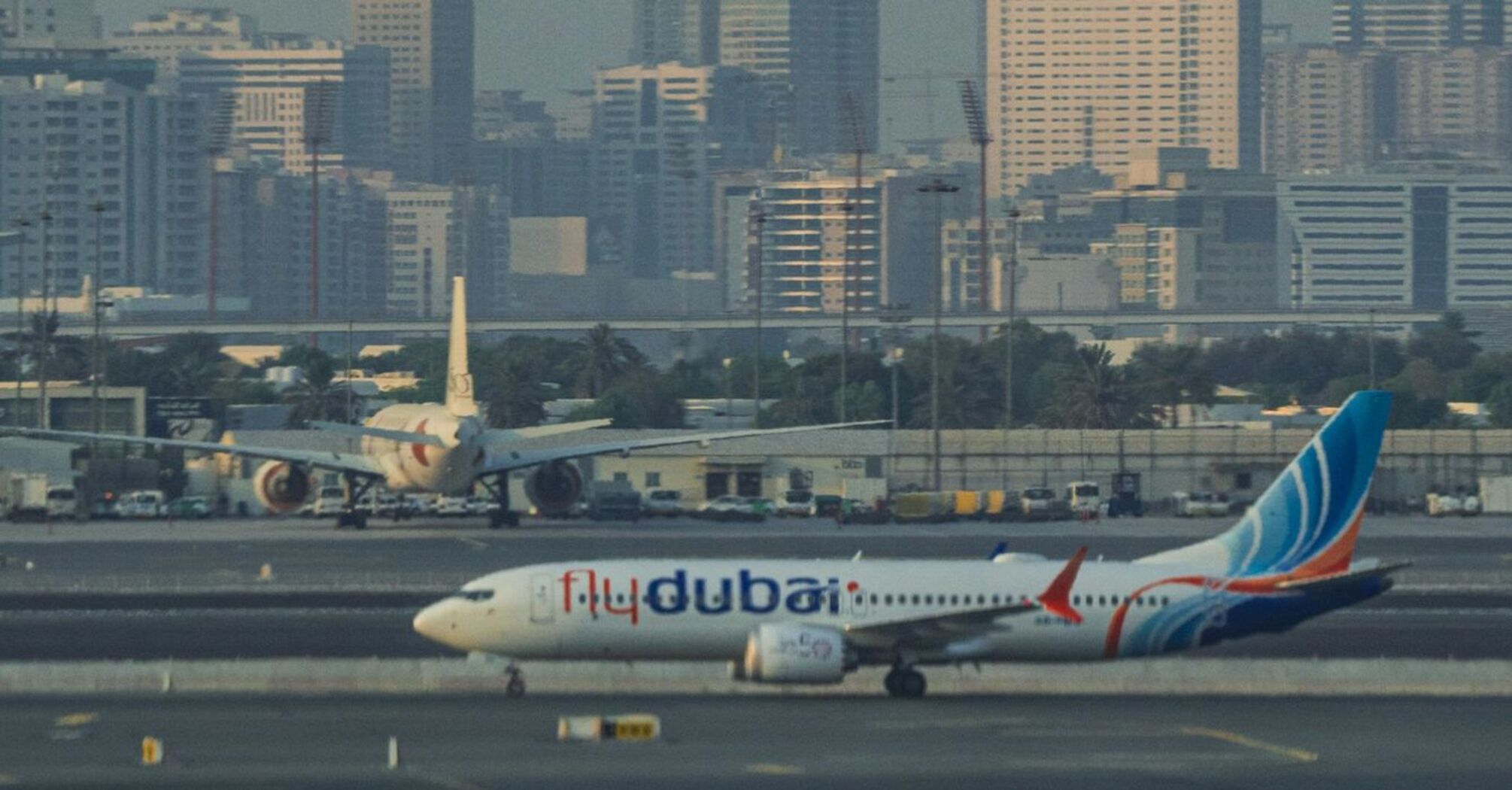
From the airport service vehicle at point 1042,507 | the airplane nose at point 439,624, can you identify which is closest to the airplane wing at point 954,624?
the airplane nose at point 439,624

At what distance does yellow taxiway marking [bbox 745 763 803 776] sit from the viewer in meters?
44.4

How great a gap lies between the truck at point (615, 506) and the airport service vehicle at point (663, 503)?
0.77 metres

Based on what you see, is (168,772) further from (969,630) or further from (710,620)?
(969,630)

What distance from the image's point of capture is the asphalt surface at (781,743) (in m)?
43.9

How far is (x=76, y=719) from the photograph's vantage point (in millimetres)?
49906

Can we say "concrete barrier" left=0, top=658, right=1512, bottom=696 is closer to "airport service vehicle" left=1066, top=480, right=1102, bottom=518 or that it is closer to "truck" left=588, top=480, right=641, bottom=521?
"truck" left=588, top=480, right=641, bottom=521

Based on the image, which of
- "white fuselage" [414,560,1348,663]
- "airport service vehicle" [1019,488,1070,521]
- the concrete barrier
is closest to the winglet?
"white fuselage" [414,560,1348,663]

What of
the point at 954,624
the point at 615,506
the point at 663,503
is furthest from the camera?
the point at 663,503

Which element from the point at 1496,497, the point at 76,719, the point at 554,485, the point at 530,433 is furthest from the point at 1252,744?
the point at 1496,497

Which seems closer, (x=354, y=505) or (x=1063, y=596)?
(x=1063, y=596)

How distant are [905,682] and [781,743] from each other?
23.1 ft

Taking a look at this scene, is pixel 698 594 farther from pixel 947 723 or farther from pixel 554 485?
pixel 554 485

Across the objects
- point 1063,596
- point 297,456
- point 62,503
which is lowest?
point 62,503

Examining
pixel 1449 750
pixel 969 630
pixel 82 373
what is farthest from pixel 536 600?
pixel 82 373
